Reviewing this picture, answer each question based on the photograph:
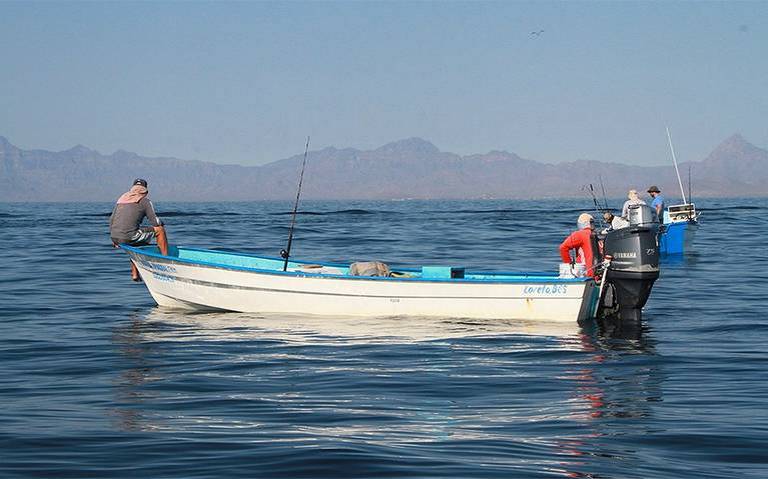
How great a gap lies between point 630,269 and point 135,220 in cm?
926

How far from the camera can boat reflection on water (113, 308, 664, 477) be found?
9.42 m

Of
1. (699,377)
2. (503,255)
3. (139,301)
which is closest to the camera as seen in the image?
(699,377)

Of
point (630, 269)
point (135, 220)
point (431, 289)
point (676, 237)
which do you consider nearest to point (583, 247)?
point (630, 269)

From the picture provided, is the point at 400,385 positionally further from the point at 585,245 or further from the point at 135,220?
the point at 135,220

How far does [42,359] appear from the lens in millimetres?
14391

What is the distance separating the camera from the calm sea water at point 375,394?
8688 millimetres

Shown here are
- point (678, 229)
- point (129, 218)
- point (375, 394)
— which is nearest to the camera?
point (375, 394)

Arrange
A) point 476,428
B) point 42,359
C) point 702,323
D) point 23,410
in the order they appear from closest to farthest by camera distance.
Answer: point 476,428
point 23,410
point 42,359
point 702,323

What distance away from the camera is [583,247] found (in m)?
17.4

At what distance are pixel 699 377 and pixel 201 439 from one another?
677cm

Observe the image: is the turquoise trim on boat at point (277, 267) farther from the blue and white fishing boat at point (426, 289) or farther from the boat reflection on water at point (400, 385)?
the boat reflection on water at point (400, 385)

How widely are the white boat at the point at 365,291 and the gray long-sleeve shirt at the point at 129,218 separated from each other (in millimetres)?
359

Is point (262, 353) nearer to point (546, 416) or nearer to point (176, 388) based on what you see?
point (176, 388)

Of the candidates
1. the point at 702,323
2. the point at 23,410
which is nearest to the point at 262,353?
the point at 23,410
